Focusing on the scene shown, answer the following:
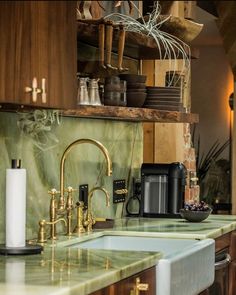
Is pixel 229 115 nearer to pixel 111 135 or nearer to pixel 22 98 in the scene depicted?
pixel 111 135

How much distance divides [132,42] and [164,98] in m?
0.37

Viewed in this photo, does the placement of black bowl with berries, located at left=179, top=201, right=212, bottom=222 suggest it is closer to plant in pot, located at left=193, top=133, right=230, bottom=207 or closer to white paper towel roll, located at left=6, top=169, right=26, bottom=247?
white paper towel roll, located at left=6, top=169, right=26, bottom=247

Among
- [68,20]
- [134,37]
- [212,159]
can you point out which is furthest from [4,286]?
[212,159]

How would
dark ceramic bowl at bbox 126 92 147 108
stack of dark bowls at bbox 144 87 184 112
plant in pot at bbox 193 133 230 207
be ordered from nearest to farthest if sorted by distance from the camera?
dark ceramic bowl at bbox 126 92 147 108
stack of dark bowls at bbox 144 87 184 112
plant in pot at bbox 193 133 230 207

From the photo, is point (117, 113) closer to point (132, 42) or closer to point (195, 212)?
point (132, 42)

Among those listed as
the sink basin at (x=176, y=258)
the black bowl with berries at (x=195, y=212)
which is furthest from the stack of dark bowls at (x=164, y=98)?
the sink basin at (x=176, y=258)

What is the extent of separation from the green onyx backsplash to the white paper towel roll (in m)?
0.26

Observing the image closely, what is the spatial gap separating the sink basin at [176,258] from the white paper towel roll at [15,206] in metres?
0.55

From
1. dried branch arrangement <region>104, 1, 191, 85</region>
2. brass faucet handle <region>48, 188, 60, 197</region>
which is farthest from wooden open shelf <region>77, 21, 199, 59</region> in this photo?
brass faucet handle <region>48, 188, 60, 197</region>

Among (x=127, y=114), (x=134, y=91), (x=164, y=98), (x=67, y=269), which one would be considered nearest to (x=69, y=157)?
(x=127, y=114)

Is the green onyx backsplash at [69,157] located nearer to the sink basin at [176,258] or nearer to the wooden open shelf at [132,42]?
the sink basin at [176,258]

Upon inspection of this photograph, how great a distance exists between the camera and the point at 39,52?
9.77 ft

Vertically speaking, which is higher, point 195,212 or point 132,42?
point 132,42

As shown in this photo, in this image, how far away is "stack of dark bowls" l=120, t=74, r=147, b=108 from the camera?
421cm
